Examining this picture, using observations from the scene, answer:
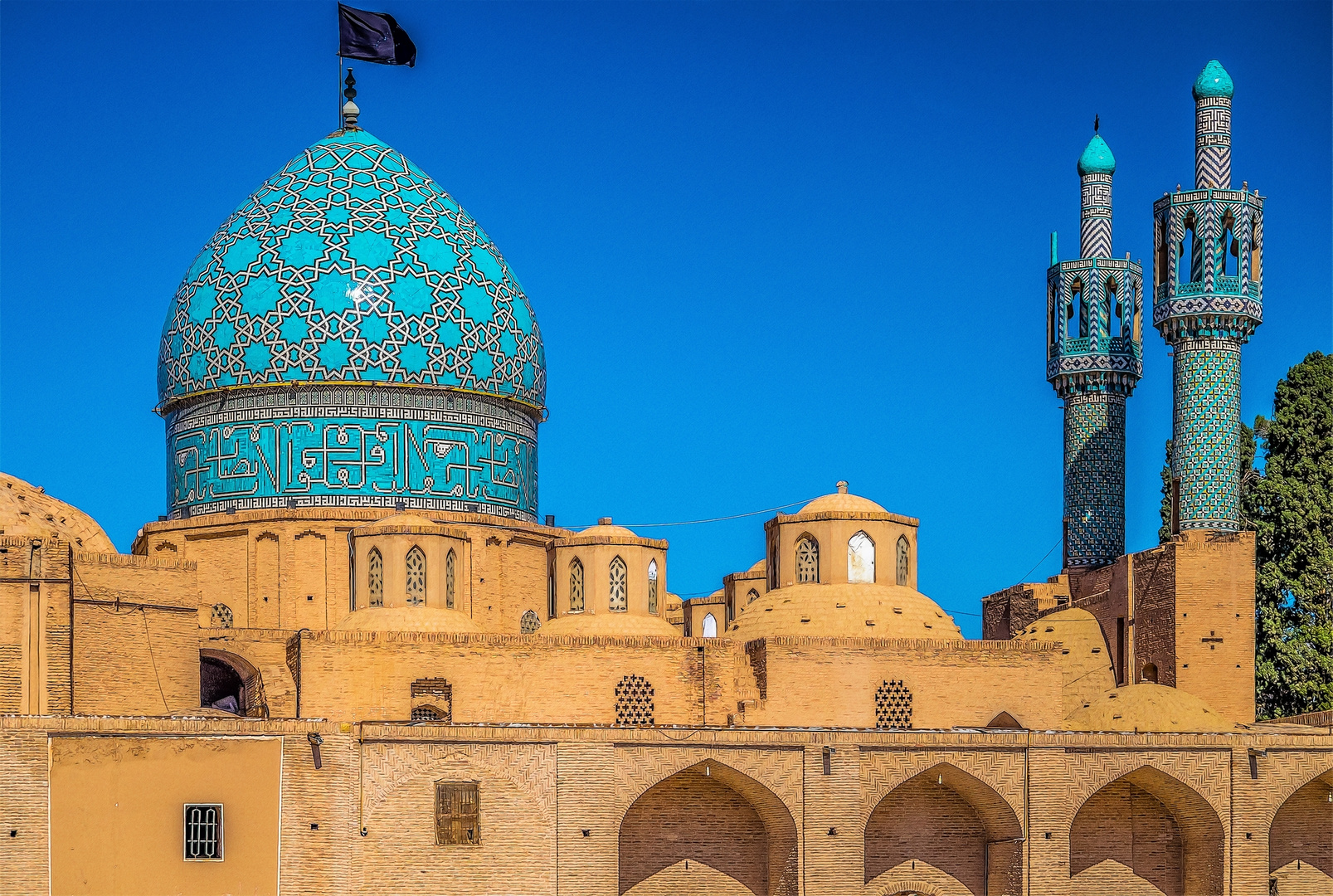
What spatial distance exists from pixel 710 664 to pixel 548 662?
1.91m

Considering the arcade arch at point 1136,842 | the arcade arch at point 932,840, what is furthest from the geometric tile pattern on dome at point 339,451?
the arcade arch at point 1136,842

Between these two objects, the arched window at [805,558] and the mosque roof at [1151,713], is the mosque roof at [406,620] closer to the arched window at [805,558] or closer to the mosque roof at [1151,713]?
the arched window at [805,558]

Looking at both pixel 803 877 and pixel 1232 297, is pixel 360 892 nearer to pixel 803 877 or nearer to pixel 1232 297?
pixel 803 877

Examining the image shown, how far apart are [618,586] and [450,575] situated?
2.09 metres

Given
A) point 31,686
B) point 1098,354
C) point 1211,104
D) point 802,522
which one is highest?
point 1211,104

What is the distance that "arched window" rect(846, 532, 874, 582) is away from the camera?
2862 cm

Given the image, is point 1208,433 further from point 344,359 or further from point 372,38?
point 372,38

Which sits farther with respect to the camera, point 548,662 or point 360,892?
point 548,662

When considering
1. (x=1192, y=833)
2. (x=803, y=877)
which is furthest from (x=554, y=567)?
(x=1192, y=833)

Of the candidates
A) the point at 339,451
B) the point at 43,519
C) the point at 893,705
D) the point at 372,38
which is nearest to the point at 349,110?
the point at 372,38

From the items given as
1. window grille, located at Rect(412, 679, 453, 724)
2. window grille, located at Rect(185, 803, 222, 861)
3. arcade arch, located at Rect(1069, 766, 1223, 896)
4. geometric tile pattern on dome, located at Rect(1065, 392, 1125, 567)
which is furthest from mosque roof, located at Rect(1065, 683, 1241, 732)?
window grille, located at Rect(185, 803, 222, 861)

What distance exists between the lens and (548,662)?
89.7ft

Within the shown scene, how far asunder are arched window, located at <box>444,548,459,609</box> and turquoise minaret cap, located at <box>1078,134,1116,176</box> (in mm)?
11802

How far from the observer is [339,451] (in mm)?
30156
